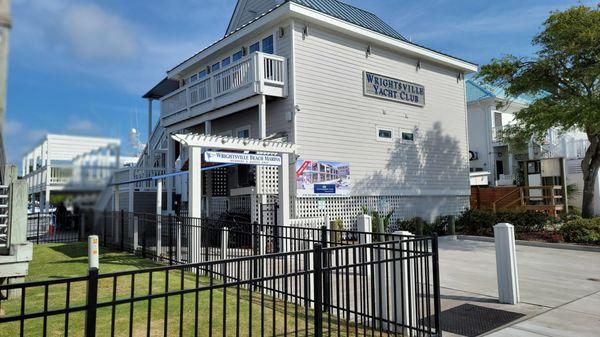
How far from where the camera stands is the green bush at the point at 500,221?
15.2m

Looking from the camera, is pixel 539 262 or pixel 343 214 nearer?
pixel 539 262

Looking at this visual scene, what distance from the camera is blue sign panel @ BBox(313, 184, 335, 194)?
14.0 metres

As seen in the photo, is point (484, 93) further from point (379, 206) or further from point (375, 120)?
point (379, 206)

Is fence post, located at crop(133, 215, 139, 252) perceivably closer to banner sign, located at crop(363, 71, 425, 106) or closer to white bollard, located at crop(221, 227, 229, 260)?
white bollard, located at crop(221, 227, 229, 260)

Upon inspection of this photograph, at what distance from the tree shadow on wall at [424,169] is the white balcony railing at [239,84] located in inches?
190

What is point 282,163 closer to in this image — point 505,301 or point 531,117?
point 505,301

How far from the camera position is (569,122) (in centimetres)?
1461

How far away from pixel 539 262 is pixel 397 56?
10.1 metres

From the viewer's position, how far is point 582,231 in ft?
42.8

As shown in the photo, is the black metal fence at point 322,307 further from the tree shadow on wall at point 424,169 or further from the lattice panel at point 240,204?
the tree shadow on wall at point 424,169

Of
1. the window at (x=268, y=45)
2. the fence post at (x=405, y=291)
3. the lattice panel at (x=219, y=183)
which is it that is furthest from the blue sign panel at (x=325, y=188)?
the fence post at (x=405, y=291)

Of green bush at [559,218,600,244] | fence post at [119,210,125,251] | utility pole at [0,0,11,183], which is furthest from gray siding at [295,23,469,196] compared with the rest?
utility pole at [0,0,11,183]

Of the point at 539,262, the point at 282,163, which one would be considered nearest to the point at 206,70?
the point at 282,163

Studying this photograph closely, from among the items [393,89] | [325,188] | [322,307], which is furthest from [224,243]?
[393,89]
